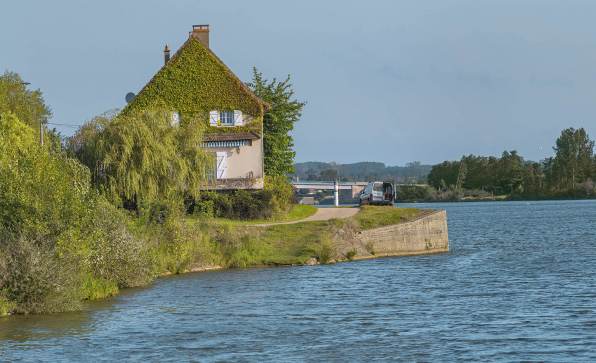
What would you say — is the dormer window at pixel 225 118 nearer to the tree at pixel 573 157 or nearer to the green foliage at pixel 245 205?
the green foliage at pixel 245 205

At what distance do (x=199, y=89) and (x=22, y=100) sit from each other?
70.1 ft

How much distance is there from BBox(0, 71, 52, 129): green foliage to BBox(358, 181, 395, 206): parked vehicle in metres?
28.9

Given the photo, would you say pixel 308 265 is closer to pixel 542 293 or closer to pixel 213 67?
pixel 542 293

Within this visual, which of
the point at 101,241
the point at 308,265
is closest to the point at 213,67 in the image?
the point at 308,265

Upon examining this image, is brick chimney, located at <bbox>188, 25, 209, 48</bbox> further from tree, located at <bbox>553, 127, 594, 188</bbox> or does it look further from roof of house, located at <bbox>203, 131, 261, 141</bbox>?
tree, located at <bbox>553, 127, 594, 188</bbox>

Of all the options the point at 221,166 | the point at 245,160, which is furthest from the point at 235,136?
the point at 221,166

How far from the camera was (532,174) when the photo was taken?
Result: 577 feet

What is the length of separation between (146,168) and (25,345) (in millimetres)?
19576

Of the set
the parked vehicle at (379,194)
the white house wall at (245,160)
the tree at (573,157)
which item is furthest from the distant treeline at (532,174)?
the white house wall at (245,160)

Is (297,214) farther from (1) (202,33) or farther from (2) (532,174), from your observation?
(2) (532,174)

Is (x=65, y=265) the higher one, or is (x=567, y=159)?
(x=567, y=159)

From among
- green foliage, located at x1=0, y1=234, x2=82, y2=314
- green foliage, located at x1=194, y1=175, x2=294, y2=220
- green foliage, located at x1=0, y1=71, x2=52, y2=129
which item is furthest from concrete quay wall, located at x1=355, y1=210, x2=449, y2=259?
green foliage, located at x1=0, y1=71, x2=52, y2=129

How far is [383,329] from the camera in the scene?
20.0 m

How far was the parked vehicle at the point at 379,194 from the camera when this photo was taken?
54344mm
